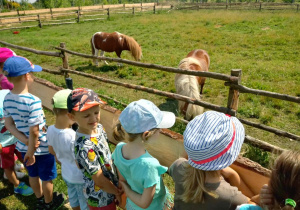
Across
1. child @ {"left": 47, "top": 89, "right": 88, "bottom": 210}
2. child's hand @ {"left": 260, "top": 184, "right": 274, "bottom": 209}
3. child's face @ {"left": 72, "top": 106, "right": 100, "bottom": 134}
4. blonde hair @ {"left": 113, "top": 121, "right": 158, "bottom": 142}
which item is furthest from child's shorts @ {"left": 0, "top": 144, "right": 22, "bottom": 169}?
child's hand @ {"left": 260, "top": 184, "right": 274, "bottom": 209}

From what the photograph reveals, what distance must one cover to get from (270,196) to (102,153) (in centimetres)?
115

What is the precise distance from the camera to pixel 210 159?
1210mm

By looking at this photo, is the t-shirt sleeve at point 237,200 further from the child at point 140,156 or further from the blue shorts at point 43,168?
the blue shorts at point 43,168

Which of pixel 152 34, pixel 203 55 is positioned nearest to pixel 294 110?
pixel 203 55

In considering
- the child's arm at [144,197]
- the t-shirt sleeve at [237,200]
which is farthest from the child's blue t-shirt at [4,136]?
the t-shirt sleeve at [237,200]

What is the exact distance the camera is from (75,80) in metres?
7.76

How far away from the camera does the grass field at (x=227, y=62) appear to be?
203 inches

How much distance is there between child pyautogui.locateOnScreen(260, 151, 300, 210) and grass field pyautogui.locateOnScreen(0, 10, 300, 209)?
0.74 m

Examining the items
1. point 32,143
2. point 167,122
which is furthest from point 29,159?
point 167,122

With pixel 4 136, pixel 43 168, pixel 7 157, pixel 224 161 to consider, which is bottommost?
pixel 7 157

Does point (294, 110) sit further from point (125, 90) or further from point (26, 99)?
point (26, 99)

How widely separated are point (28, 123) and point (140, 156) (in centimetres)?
134

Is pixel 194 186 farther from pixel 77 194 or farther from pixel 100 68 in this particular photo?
pixel 100 68

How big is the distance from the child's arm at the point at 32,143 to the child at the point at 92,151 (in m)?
0.69
